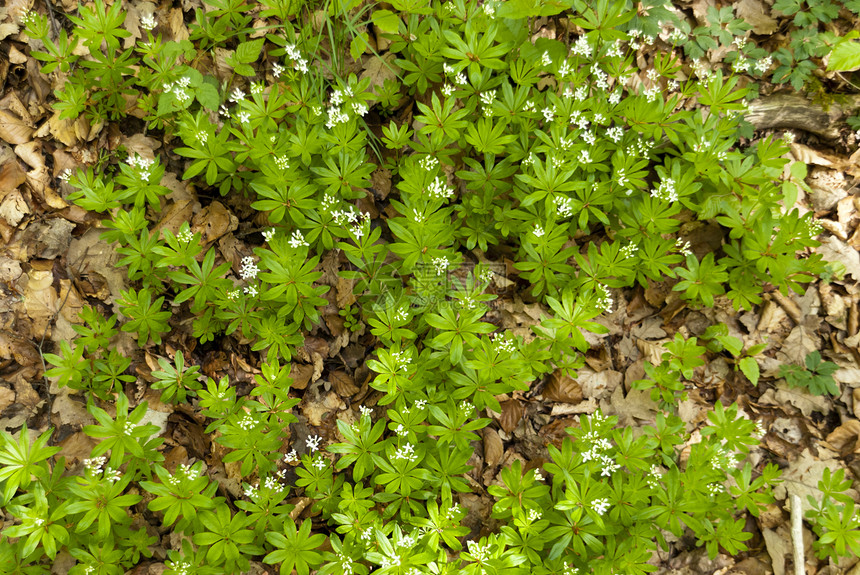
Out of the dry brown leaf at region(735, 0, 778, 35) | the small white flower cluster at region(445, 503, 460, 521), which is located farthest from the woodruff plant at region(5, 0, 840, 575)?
the dry brown leaf at region(735, 0, 778, 35)

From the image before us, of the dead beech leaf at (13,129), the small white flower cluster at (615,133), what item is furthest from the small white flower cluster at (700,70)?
the dead beech leaf at (13,129)

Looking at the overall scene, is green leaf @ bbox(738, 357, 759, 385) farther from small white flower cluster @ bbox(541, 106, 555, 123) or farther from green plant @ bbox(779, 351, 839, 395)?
small white flower cluster @ bbox(541, 106, 555, 123)

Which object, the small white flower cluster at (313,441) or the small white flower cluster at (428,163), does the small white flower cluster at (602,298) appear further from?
the small white flower cluster at (313,441)

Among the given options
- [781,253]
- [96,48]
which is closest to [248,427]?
[96,48]

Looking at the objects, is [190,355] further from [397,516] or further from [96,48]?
[96,48]

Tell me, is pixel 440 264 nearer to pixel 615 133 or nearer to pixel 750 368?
pixel 615 133

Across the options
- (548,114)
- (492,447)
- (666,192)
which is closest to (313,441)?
(492,447)
